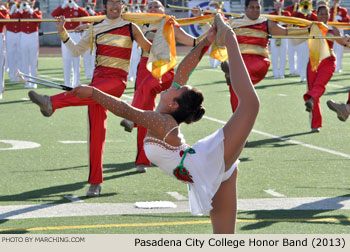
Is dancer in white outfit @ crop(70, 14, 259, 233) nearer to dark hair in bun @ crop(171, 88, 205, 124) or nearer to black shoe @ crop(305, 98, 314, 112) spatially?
dark hair in bun @ crop(171, 88, 205, 124)

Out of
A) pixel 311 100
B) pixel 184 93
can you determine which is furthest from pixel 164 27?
pixel 311 100

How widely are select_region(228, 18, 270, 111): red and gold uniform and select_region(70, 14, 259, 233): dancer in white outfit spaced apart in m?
5.62

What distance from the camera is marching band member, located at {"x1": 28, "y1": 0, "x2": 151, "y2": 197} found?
24.7 ft

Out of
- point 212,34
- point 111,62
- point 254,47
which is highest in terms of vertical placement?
point 212,34

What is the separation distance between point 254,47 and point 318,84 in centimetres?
A: 186

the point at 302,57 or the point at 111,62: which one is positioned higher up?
the point at 111,62

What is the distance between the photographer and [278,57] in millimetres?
22234

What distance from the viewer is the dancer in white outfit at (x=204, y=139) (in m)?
4.20

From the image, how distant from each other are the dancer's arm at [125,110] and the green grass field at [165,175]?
5.42 ft

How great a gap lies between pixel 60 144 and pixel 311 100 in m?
3.52

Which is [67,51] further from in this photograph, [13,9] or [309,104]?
[309,104]

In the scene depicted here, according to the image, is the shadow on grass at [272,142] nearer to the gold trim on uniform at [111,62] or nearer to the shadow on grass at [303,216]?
the gold trim on uniform at [111,62]

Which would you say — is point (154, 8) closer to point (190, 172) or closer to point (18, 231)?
point (18, 231)

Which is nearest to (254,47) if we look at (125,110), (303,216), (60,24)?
(60,24)
